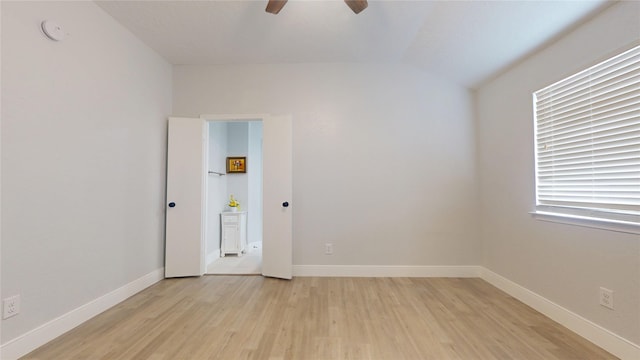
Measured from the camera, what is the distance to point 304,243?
3.33 m

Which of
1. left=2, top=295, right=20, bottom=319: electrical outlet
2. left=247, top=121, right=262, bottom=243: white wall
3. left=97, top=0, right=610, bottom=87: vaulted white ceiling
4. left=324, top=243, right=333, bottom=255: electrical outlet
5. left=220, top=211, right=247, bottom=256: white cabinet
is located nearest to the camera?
left=2, top=295, right=20, bottom=319: electrical outlet

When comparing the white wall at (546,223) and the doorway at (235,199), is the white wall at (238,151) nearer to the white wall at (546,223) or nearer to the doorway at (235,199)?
the doorway at (235,199)

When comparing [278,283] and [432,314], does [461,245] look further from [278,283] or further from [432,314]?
[278,283]

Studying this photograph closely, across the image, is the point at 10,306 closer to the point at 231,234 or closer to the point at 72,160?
the point at 72,160

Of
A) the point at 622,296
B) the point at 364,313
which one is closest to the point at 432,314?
the point at 364,313

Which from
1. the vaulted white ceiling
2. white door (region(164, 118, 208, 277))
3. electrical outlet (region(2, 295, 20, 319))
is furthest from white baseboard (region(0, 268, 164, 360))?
the vaulted white ceiling

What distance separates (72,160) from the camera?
2.06m

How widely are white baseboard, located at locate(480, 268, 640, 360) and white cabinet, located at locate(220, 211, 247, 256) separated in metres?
3.58

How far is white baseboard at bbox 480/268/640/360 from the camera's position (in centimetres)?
166

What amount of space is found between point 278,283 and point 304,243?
22.1 inches

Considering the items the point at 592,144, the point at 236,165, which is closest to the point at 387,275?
the point at 592,144

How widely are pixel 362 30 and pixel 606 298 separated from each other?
9.62 feet

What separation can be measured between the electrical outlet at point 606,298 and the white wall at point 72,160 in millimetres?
3882

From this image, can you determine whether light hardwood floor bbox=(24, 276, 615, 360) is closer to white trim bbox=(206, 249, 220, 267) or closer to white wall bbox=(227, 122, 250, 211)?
white trim bbox=(206, 249, 220, 267)
